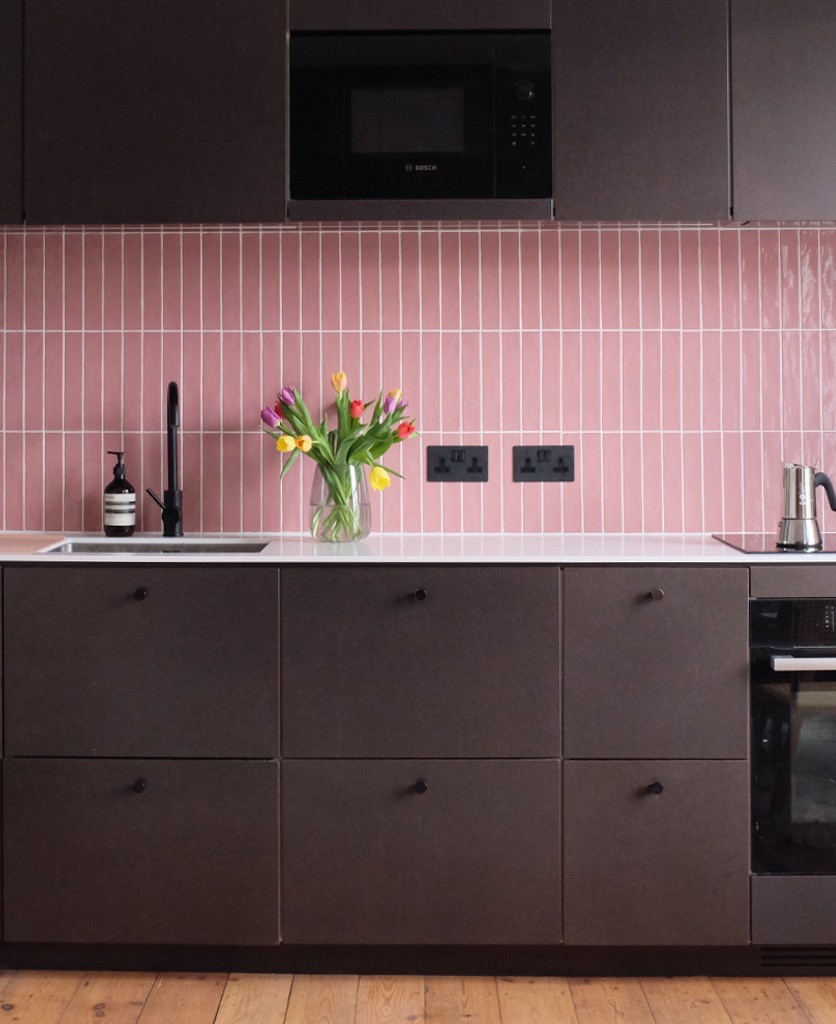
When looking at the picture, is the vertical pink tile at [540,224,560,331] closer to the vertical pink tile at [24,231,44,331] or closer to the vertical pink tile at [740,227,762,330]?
the vertical pink tile at [740,227,762,330]

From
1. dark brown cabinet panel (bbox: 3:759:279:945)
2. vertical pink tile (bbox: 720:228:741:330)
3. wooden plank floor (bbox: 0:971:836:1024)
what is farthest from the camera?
vertical pink tile (bbox: 720:228:741:330)

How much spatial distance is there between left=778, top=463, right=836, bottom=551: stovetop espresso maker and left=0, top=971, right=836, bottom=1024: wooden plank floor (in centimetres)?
90

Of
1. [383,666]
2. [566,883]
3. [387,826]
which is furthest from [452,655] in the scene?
[566,883]

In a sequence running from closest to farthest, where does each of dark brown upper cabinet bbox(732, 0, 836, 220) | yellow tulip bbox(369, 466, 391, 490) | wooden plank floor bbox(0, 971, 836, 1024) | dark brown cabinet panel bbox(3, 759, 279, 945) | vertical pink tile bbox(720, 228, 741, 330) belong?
wooden plank floor bbox(0, 971, 836, 1024) → dark brown cabinet panel bbox(3, 759, 279, 945) → dark brown upper cabinet bbox(732, 0, 836, 220) → yellow tulip bbox(369, 466, 391, 490) → vertical pink tile bbox(720, 228, 741, 330)

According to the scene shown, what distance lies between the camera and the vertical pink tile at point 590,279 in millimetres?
2648

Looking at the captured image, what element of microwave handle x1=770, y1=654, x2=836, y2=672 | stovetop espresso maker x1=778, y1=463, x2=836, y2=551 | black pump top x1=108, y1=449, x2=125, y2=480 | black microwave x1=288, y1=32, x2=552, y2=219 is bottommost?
microwave handle x1=770, y1=654, x2=836, y2=672

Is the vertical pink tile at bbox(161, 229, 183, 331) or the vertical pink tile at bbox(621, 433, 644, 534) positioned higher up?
the vertical pink tile at bbox(161, 229, 183, 331)

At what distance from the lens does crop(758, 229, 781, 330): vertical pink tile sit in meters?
2.65

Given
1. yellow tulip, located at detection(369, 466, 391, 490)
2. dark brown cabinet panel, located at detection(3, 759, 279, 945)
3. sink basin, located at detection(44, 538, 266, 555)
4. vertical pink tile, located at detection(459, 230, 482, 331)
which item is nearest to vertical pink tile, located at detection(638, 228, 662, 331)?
vertical pink tile, located at detection(459, 230, 482, 331)

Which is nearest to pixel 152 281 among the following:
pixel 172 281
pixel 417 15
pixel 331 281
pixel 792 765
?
pixel 172 281

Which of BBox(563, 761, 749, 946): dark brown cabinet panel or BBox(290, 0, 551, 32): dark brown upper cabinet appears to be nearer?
BBox(563, 761, 749, 946): dark brown cabinet panel

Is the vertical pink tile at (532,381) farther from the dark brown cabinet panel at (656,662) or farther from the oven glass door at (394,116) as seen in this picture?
the dark brown cabinet panel at (656,662)

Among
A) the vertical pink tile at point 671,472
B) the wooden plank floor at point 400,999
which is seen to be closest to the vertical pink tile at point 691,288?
the vertical pink tile at point 671,472

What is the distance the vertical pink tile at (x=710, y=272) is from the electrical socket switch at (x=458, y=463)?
637 millimetres
